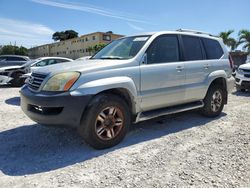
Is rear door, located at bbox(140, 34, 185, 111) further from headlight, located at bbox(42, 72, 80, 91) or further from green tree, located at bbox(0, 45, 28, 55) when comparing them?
green tree, located at bbox(0, 45, 28, 55)

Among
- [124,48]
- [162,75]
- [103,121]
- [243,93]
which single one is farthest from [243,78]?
[103,121]

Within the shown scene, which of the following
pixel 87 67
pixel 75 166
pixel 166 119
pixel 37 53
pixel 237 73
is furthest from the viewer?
pixel 37 53

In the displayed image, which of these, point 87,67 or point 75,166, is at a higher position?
point 87,67

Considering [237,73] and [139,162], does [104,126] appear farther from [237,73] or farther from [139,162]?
[237,73]

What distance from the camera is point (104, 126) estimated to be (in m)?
4.21

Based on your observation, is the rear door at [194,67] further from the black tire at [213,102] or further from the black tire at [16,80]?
the black tire at [16,80]

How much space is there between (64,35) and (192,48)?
289 ft

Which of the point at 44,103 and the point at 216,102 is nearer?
the point at 44,103

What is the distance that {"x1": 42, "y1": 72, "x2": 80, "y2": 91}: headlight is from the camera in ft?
12.8

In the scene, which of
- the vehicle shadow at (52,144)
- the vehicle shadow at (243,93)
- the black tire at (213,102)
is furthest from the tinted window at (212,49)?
the vehicle shadow at (243,93)

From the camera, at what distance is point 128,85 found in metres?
4.38

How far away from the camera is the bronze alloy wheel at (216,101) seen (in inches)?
246

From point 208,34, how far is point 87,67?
3530mm

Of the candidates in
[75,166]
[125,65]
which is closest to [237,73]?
[125,65]
